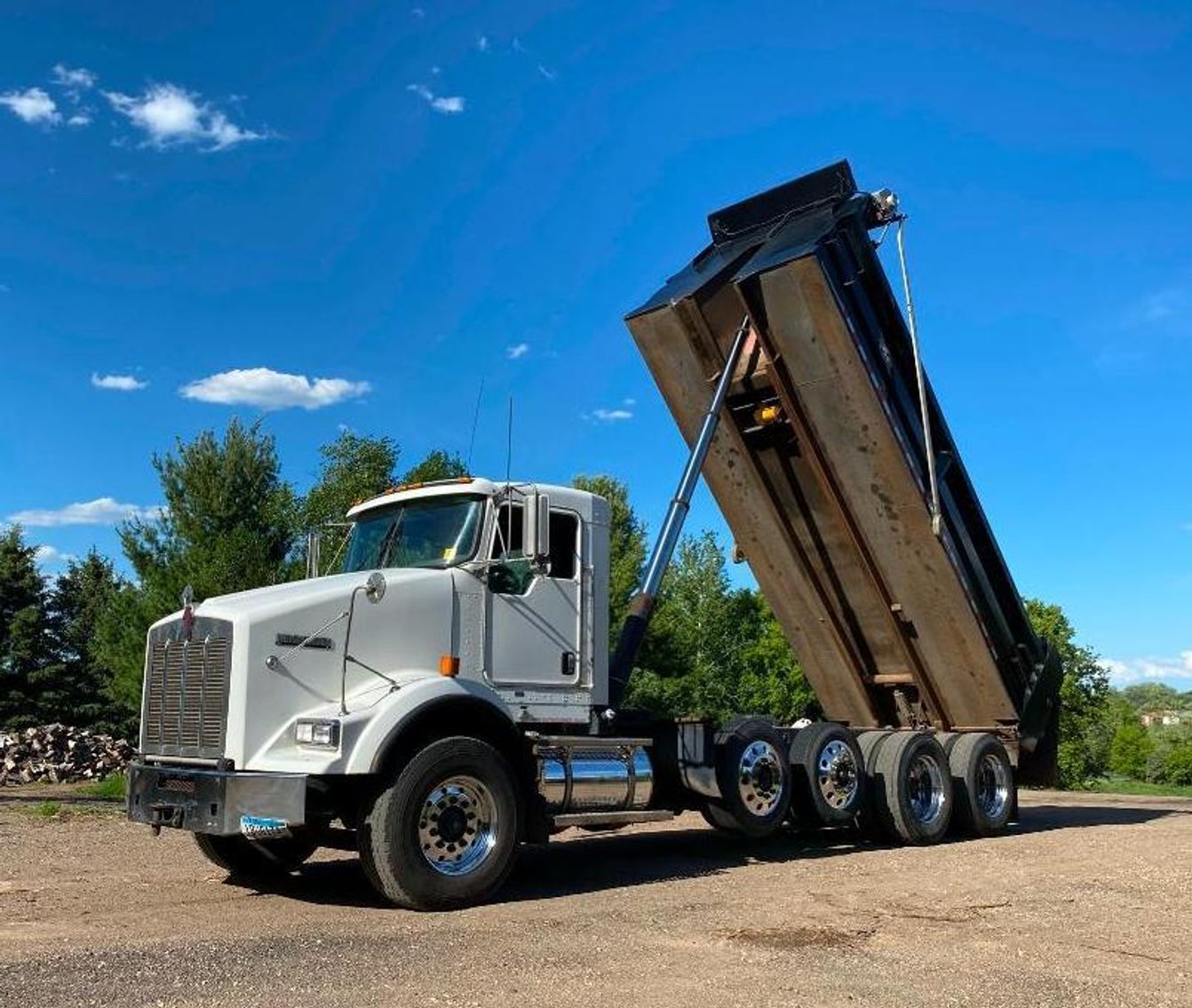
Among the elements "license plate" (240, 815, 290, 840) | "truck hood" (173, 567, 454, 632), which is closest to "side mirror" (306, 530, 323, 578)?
"truck hood" (173, 567, 454, 632)

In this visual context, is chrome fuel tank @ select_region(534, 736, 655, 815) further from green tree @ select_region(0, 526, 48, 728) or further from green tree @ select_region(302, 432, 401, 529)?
green tree @ select_region(0, 526, 48, 728)

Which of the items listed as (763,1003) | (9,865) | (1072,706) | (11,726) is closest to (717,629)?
(1072,706)

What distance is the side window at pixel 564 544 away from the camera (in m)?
8.41

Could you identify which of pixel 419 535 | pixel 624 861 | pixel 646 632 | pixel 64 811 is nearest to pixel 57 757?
pixel 64 811

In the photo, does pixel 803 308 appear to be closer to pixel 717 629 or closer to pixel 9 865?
pixel 9 865

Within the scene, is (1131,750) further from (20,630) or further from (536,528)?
(536,528)

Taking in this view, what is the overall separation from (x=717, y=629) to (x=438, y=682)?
133ft

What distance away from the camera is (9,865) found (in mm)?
9180

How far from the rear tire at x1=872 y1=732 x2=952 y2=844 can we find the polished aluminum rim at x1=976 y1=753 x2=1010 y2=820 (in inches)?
21.4

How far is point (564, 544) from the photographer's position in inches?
334

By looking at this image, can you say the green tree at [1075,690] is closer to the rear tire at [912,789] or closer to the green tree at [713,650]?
the green tree at [713,650]

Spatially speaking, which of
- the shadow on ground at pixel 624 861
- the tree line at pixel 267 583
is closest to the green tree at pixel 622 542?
the tree line at pixel 267 583

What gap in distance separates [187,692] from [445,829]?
1833 mm

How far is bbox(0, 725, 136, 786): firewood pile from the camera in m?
20.2
